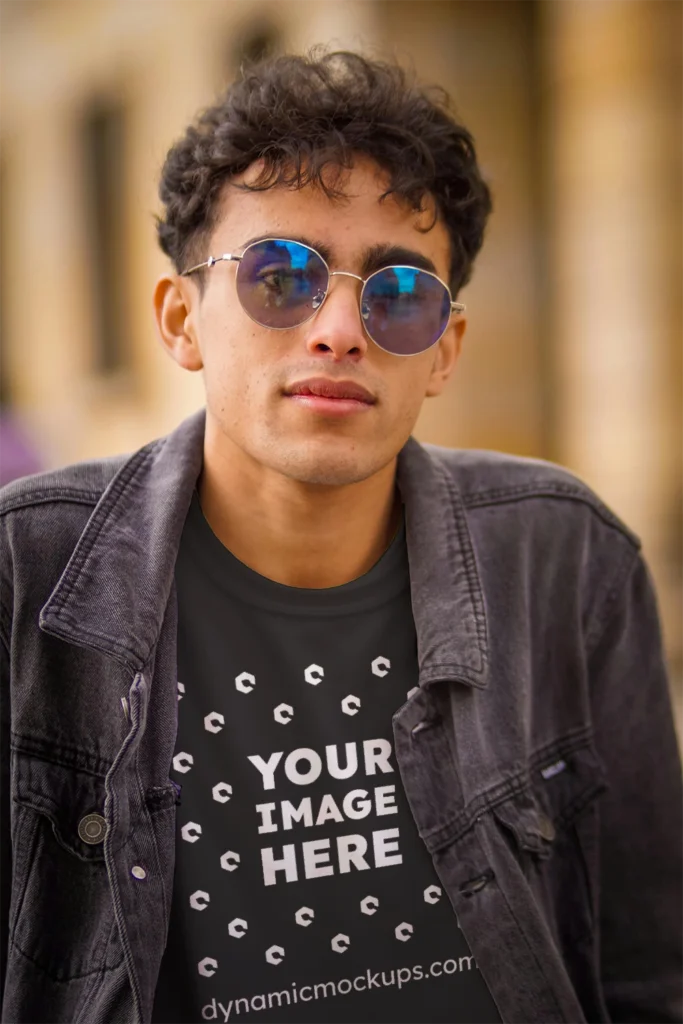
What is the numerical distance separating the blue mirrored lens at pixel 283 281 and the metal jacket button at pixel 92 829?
40.2 inches

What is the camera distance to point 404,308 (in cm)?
224

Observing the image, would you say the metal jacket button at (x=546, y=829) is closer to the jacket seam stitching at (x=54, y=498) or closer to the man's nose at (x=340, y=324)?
the man's nose at (x=340, y=324)

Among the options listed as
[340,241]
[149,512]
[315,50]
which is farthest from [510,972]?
[315,50]

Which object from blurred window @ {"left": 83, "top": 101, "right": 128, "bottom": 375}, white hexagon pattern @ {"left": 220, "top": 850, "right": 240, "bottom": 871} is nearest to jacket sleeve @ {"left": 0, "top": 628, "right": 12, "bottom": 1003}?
white hexagon pattern @ {"left": 220, "top": 850, "right": 240, "bottom": 871}

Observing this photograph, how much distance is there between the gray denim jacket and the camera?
1.96m

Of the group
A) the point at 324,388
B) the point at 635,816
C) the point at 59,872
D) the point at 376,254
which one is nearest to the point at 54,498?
the point at 324,388

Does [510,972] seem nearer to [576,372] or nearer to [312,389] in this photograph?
[312,389]

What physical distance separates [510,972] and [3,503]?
4.49 feet

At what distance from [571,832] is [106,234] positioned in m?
13.0

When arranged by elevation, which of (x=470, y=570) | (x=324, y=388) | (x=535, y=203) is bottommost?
(x=470, y=570)

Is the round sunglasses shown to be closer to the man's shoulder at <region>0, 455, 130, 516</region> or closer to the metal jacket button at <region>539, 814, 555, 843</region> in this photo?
the man's shoulder at <region>0, 455, 130, 516</region>

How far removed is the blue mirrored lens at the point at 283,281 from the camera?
2.15m

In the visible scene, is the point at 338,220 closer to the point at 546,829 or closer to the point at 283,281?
the point at 283,281

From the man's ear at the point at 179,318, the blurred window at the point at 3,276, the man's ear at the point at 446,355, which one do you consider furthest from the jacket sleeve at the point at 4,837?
the blurred window at the point at 3,276
